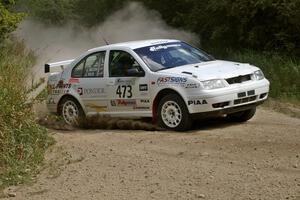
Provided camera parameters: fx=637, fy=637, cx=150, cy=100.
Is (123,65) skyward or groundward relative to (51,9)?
groundward

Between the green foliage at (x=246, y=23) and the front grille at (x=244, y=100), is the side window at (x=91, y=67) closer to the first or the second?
the front grille at (x=244, y=100)

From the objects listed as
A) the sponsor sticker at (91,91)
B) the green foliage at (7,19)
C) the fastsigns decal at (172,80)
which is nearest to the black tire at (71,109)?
the sponsor sticker at (91,91)

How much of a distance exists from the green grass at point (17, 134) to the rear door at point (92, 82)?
66.2 inches

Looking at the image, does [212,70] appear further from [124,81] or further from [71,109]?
[71,109]

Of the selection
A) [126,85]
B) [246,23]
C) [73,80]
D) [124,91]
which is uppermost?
[246,23]

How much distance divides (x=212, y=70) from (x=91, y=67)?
2519 millimetres

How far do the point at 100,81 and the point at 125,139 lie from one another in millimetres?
1959

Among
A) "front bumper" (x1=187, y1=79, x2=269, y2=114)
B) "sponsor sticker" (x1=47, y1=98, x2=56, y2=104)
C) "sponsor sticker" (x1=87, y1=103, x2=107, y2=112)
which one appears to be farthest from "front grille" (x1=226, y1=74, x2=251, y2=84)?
"sponsor sticker" (x1=47, y1=98, x2=56, y2=104)

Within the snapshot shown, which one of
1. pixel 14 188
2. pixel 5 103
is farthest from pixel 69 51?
pixel 14 188

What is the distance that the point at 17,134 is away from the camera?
28.6ft

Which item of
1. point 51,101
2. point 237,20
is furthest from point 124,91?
point 237,20

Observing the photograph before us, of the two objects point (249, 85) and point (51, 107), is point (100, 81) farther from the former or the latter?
point (249, 85)

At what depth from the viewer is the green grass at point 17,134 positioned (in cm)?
786

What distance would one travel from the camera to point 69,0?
27516 millimetres
